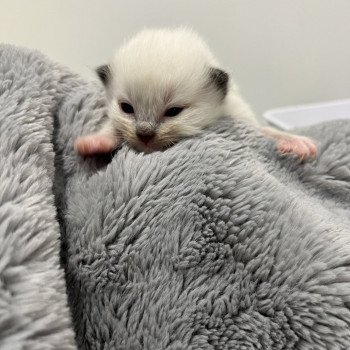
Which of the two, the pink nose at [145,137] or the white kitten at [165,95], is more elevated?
the white kitten at [165,95]

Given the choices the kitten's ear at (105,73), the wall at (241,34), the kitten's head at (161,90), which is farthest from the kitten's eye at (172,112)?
the wall at (241,34)

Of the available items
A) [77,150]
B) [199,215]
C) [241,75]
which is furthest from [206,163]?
[241,75]

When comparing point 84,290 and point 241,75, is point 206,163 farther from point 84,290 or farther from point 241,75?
point 241,75

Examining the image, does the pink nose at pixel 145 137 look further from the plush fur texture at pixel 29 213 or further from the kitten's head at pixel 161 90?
the plush fur texture at pixel 29 213

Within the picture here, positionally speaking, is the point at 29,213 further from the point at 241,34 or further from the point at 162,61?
the point at 241,34

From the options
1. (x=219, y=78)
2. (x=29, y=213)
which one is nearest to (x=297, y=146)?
(x=219, y=78)

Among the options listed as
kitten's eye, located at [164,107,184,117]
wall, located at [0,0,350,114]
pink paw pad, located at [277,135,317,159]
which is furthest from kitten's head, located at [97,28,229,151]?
wall, located at [0,0,350,114]

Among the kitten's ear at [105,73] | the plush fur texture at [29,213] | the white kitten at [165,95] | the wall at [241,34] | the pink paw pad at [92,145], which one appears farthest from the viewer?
the wall at [241,34]
